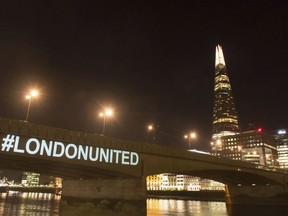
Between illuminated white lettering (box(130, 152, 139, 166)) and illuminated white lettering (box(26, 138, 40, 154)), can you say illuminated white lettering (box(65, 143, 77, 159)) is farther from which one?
illuminated white lettering (box(130, 152, 139, 166))

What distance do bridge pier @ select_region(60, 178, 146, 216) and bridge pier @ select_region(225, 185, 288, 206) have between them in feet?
148

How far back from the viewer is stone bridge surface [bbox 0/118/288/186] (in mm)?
31906

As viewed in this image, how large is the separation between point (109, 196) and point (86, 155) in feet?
30.6

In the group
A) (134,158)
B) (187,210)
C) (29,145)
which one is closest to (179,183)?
(187,210)

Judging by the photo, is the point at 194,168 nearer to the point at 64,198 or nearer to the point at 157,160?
the point at 157,160

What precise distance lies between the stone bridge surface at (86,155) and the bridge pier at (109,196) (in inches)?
46.0

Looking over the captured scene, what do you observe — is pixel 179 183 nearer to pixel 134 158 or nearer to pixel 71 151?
pixel 134 158

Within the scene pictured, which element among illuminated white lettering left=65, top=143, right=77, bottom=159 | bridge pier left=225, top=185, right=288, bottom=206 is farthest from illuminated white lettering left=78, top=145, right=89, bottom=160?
bridge pier left=225, top=185, right=288, bottom=206

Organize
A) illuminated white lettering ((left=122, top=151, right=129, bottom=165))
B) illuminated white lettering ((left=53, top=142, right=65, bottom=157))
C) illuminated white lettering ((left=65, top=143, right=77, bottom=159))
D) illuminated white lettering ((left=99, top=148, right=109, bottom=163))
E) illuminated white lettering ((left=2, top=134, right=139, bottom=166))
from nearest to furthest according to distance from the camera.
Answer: illuminated white lettering ((left=2, top=134, right=139, bottom=166)), illuminated white lettering ((left=53, top=142, right=65, bottom=157)), illuminated white lettering ((left=65, top=143, right=77, bottom=159)), illuminated white lettering ((left=99, top=148, right=109, bottom=163)), illuminated white lettering ((left=122, top=151, right=129, bottom=165))

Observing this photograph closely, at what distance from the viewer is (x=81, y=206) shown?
1848 inches

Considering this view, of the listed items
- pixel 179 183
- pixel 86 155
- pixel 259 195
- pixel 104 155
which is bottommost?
pixel 259 195

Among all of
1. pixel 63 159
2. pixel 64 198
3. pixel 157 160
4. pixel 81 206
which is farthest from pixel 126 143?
pixel 64 198

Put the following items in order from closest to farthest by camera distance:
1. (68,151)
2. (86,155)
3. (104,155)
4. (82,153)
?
(68,151)
(82,153)
(86,155)
(104,155)

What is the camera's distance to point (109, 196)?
43.0 meters
